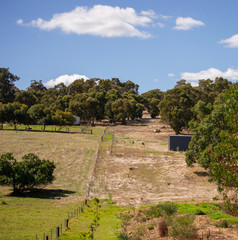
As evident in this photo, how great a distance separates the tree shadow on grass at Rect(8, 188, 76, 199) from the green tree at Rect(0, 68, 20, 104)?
110014mm

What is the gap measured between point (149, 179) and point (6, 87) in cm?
11439

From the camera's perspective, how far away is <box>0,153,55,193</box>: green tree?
26797 mm

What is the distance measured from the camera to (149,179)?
110 ft

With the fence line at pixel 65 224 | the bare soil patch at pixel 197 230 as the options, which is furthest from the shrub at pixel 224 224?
the fence line at pixel 65 224

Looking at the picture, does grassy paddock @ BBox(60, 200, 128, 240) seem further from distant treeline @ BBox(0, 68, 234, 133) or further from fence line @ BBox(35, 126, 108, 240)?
distant treeline @ BBox(0, 68, 234, 133)

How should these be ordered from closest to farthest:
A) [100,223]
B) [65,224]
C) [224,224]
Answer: [224,224] → [65,224] → [100,223]

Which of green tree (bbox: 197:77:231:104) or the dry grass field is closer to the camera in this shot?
the dry grass field

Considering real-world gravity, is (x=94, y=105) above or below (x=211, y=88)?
below

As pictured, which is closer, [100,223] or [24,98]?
[100,223]

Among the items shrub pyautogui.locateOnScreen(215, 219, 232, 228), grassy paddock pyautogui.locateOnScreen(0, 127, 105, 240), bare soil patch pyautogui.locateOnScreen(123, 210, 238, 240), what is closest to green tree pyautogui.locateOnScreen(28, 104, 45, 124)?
grassy paddock pyautogui.locateOnScreen(0, 127, 105, 240)

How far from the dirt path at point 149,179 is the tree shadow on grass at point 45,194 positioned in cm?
300

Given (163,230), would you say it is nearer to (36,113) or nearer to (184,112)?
(184,112)

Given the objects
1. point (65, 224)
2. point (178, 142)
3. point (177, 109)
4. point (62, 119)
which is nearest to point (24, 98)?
point (62, 119)

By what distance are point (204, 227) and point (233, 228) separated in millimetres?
1275
